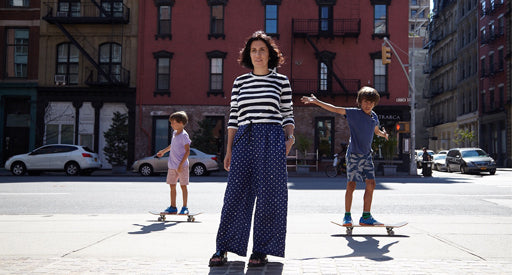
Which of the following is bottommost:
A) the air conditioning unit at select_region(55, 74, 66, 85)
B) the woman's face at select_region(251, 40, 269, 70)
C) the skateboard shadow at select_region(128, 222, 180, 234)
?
the skateboard shadow at select_region(128, 222, 180, 234)

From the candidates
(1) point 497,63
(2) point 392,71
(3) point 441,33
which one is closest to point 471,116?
(1) point 497,63

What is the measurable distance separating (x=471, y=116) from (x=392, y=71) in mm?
24649

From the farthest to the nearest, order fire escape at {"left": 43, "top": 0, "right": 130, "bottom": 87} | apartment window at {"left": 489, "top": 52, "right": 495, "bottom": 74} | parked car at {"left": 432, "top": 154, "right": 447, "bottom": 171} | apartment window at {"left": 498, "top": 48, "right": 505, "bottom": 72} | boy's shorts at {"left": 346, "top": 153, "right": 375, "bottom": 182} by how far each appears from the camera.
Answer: apartment window at {"left": 489, "top": 52, "right": 495, "bottom": 74}
apartment window at {"left": 498, "top": 48, "right": 505, "bottom": 72}
parked car at {"left": 432, "top": 154, "right": 447, "bottom": 171}
fire escape at {"left": 43, "top": 0, "right": 130, "bottom": 87}
boy's shorts at {"left": 346, "top": 153, "right": 375, "bottom": 182}

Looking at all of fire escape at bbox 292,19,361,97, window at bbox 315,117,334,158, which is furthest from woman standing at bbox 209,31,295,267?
window at bbox 315,117,334,158

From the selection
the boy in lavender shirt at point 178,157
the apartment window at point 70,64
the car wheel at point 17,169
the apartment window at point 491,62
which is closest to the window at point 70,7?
the apartment window at point 70,64

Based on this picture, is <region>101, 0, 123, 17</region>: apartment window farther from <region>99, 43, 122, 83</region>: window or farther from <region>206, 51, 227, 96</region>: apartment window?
<region>206, 51, 227, 96</region>: apartment window

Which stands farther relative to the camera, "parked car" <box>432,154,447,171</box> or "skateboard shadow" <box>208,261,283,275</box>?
"parked car" <box>432,154,447,171</box>

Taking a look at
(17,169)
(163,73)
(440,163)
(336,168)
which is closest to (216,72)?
(163,73)

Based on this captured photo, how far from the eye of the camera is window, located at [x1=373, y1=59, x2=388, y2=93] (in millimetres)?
28891

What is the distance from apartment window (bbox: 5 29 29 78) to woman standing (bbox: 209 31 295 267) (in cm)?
2981

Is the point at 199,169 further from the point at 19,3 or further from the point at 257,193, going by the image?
the point at 257,193

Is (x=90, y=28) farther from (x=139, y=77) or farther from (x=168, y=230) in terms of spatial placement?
(x=168, y=230)

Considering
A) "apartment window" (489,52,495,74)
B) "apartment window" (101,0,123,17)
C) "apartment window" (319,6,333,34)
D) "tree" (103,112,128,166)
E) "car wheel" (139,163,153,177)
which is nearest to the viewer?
"car wheel" (139,163,153,177)

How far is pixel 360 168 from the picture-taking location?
5805 mm
